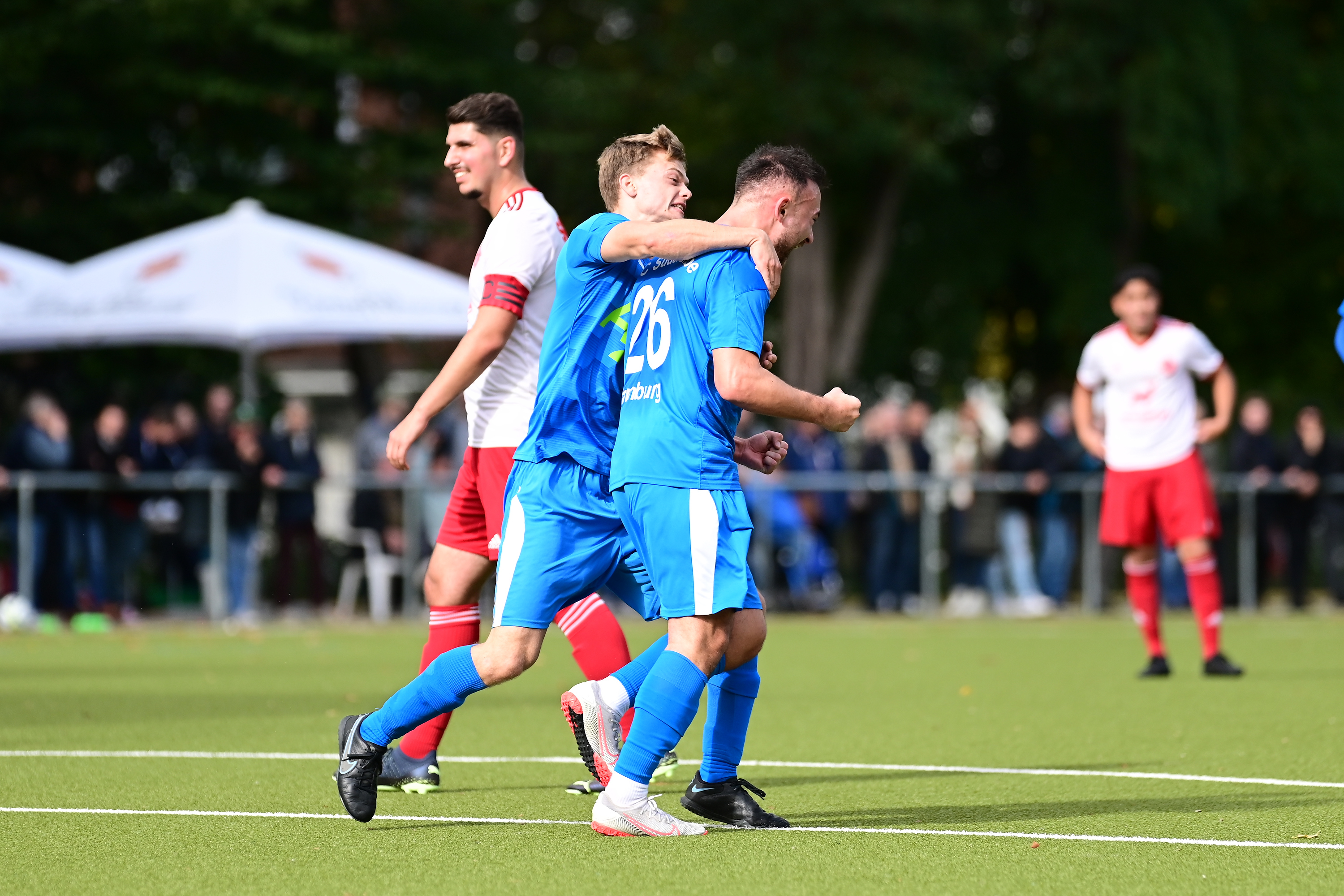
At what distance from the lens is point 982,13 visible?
86.8 feet

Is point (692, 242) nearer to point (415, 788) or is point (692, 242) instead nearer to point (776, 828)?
point (776, 828)

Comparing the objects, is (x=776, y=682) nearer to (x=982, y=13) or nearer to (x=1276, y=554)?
(x=1276, y=554)

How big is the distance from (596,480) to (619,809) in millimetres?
978

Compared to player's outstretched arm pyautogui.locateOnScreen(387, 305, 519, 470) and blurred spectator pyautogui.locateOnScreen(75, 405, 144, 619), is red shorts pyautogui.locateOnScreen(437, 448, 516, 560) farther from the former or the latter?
blurred spectator pyautogui.locateOnScreen(75, 405, 144, 619)

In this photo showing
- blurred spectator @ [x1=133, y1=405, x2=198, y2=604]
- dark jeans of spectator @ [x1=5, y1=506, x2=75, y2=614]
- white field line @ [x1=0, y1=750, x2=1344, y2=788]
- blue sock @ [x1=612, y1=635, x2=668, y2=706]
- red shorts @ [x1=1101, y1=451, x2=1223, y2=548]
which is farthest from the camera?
blurred spectator @ [x1=133, y1=405, x2=198, y2=604]

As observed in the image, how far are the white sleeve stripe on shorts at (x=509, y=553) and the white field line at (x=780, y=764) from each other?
1.94 metres

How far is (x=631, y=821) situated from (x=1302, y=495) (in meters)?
15.3

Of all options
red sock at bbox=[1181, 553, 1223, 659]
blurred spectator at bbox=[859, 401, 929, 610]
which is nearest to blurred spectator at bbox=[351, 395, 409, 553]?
blurred spectator at bbox=[859, 401, 929, 610]

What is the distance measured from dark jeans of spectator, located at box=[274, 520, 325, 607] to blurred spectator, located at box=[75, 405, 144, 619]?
1237 millimetres

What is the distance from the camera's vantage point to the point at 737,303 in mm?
5793

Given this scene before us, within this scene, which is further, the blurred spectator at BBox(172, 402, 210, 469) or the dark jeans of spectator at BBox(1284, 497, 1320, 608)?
the dark jeans of spectator at BBox(1284, 497, 1320, 608)

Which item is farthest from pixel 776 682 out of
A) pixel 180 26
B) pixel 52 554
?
pixel 180 26

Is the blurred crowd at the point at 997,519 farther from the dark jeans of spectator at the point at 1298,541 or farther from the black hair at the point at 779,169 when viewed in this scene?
the black hair at the point at 779,169

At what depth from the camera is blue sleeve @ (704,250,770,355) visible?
5.76 m
